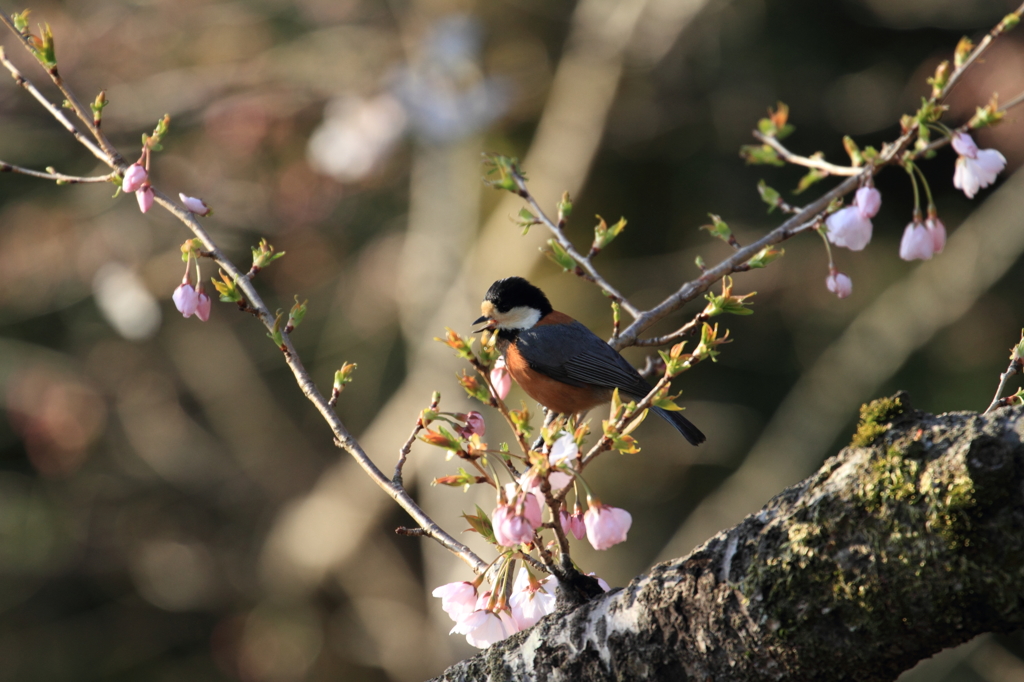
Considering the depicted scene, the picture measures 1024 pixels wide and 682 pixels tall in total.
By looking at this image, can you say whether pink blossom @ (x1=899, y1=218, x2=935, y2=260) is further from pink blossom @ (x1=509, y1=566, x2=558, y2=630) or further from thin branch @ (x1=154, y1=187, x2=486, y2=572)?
thin branch @ (x1=154, y1=187, x2=486, y2=572)

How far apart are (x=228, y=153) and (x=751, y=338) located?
526cm

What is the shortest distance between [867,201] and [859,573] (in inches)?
58.0

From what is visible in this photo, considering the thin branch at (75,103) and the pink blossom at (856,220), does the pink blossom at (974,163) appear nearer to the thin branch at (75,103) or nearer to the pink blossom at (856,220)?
the pink blossom at (856,220)

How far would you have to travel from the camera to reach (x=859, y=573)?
4.17ft

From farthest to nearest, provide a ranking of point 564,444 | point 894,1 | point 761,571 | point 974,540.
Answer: point 894,1
point 564,444
point 761,571
point 974,540

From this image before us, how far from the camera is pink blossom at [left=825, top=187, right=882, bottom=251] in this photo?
2418 millimetres

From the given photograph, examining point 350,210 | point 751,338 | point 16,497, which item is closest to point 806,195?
point 751,338

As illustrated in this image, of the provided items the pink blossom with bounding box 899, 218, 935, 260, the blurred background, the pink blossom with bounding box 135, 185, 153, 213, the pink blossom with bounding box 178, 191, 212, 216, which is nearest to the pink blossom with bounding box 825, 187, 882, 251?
the pink blossom with bounding box 899, 218, 935, 260

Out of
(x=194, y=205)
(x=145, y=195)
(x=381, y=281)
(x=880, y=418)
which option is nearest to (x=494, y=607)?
(x=880, y=418)

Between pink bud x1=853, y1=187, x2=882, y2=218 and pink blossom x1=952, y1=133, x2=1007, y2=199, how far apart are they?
23 cm

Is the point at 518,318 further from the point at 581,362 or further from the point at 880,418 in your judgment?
the point at 880,418

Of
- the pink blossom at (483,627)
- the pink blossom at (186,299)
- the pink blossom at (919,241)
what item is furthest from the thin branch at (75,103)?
the pink blossom at (919,241)

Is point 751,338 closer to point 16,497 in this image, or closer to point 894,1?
point 894,1

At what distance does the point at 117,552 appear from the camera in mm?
8273
